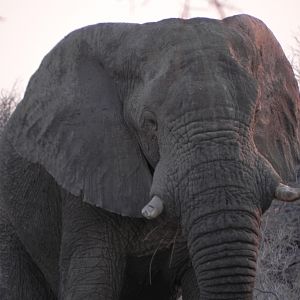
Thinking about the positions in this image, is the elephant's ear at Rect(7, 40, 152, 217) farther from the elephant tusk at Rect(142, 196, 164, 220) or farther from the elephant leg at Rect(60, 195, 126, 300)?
the elephant tusk at Rect(142, 196, 164, 220)

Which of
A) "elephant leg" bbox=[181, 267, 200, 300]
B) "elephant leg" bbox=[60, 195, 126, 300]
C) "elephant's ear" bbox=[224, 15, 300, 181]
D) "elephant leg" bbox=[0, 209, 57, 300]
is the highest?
"elephant's ear" bbox=[224, 15, 300, 181]

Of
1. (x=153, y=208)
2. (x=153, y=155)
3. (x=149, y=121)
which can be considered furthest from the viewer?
(x=153, y=155)

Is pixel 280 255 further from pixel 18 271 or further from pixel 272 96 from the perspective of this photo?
pixel 272 96

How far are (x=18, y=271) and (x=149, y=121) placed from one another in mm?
2019

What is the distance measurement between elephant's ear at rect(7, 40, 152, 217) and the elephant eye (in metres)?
0.25

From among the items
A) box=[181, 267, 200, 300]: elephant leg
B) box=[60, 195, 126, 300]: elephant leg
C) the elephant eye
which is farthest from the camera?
box=[181, 267, 200, 300]: elephant leg

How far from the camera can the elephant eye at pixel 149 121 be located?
5.88 meters

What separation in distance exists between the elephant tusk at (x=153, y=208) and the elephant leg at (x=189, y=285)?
3.68ft

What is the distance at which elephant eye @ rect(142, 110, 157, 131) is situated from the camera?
19.3ft

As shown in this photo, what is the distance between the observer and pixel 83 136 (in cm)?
633

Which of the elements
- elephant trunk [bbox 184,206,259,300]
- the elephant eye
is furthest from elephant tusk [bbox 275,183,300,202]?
the elephant eye

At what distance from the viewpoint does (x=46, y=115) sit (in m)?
6.50

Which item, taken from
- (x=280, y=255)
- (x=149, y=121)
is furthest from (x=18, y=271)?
(x=280, y=255)

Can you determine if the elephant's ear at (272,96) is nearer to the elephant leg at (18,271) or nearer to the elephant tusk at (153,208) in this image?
the elephant tusk at (153,208)
